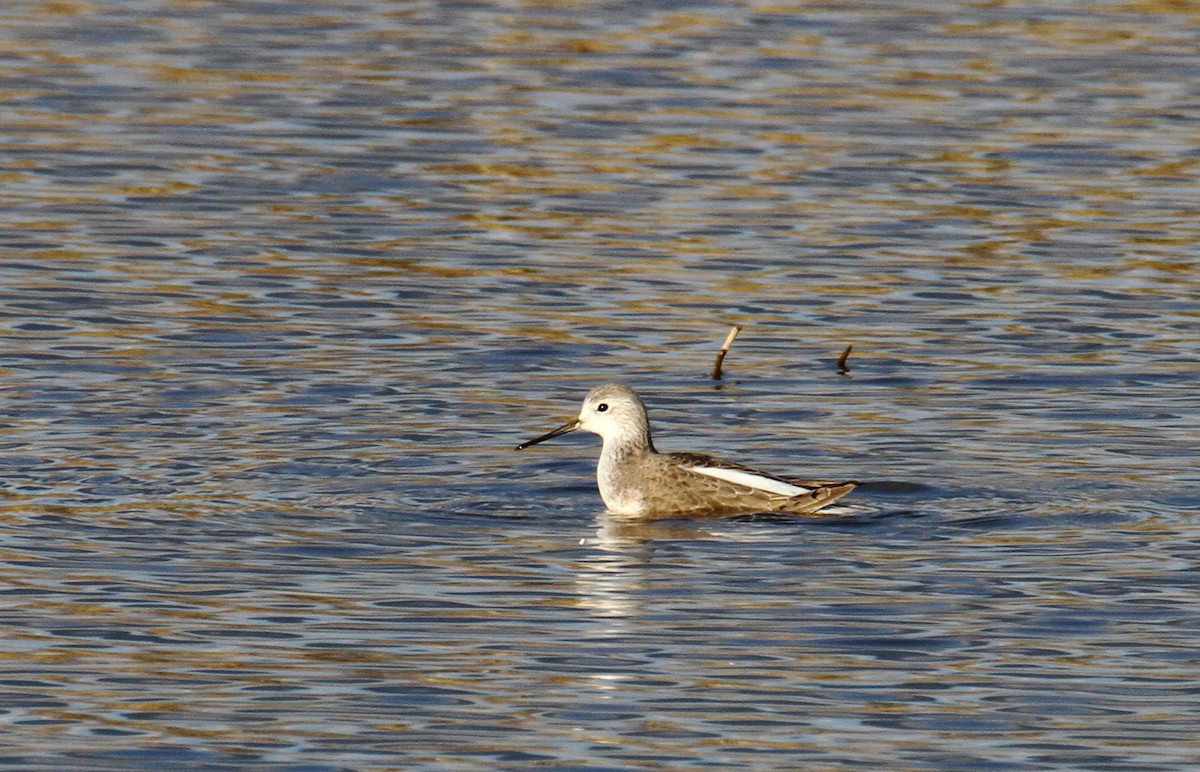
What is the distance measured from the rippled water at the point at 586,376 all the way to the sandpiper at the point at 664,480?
19cm

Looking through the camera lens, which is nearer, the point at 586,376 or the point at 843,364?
the point at 586,376

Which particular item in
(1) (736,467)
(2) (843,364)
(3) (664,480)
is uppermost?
(1) (736,467)

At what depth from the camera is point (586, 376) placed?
715 inches

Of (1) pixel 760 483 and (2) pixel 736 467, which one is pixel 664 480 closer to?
(2) pixel 736 467

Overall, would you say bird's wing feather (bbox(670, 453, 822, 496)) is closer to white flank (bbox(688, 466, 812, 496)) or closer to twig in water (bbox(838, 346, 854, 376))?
white flank (bbox(688, 466, 812, 496))

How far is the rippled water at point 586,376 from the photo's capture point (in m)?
11.1

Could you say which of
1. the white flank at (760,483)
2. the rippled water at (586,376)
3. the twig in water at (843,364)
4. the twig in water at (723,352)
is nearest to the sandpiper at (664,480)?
the white flank at (760,483)

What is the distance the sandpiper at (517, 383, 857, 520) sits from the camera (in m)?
14.6

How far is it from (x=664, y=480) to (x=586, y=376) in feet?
9.58

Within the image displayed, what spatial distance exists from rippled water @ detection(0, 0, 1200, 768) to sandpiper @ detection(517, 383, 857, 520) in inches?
7.5

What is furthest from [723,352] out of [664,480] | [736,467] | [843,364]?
[736,467]

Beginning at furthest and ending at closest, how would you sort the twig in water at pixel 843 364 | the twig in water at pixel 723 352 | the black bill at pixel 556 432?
the twig in water at pixel 843 364, the twig in water at pixel 723 352, the black bill at pixel 556 432

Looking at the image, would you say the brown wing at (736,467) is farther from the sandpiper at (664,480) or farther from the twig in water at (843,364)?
the twig in water at (843,364)

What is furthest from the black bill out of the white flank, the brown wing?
the white flank
